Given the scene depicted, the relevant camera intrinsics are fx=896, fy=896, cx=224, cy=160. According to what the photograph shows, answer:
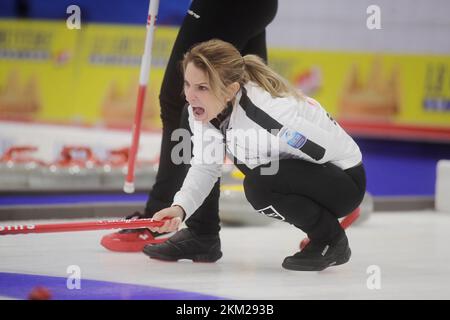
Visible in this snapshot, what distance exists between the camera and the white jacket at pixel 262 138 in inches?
79.4

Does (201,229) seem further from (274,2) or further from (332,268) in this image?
(274,2)

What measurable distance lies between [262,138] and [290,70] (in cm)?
395

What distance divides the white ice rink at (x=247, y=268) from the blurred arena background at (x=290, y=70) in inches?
111

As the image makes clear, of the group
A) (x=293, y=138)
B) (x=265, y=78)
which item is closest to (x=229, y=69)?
(x=265, y=78)

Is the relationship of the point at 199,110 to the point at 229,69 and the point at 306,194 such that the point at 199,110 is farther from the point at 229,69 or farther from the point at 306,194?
the point at 306,194

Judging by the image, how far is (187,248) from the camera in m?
2.28

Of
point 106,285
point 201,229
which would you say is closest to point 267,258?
point 201,229

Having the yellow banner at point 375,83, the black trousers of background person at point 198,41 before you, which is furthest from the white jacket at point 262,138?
the yellow banner at point 375,83

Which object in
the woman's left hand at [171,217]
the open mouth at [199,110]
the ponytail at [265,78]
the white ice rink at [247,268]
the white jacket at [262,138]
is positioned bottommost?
the white ice rink at [247,268]

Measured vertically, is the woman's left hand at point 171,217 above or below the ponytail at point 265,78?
below

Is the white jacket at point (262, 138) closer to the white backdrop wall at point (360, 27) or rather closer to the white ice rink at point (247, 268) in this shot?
the white ice rink at point (247, 268)
